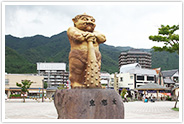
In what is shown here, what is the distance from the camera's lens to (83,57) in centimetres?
676

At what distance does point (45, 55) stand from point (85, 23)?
315 ft

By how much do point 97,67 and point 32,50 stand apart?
9682 centimetres

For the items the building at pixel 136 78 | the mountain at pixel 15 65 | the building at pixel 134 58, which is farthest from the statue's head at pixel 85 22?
the mountain at pixel 15 65

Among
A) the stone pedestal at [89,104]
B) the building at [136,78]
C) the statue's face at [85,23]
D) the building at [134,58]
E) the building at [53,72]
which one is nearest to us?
the stone pedestal at [89,104]

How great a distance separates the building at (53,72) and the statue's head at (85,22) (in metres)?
62.8

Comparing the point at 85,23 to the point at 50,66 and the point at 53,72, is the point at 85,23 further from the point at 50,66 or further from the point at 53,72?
the point at 50,66

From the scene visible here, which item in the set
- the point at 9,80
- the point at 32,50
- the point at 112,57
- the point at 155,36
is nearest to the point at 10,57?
the point at 32,50

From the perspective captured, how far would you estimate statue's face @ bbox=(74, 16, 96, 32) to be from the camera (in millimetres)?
7034

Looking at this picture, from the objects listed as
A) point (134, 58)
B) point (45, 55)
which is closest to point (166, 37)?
point (134, 58)

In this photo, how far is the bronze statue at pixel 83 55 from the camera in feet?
21.5

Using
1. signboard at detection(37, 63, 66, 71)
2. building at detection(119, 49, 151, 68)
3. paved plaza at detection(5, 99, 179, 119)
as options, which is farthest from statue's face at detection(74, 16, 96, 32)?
signboard at detection(37, 63, 66, 71)

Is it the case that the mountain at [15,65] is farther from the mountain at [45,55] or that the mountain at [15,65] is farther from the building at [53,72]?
the building at [53,72]

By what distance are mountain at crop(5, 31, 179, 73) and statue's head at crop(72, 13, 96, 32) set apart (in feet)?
218

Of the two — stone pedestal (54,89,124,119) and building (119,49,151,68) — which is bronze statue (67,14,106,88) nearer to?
stone pedestal (54,89,124,119)
